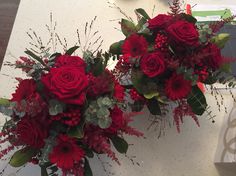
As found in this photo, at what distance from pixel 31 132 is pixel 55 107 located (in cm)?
9

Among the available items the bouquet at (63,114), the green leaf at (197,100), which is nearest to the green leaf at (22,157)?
the bouquet at (63,114)

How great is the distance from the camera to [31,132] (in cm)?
77

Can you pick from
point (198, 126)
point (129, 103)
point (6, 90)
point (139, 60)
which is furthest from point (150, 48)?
point (6, 90)

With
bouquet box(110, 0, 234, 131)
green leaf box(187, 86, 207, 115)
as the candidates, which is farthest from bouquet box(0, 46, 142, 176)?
green leaf box(187, 86, 207, 115)

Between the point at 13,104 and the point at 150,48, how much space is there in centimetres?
39

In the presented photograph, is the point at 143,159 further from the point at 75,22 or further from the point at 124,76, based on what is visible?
the point at 75,22

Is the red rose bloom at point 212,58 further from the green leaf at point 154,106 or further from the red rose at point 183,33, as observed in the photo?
the green leaf at point 154,106

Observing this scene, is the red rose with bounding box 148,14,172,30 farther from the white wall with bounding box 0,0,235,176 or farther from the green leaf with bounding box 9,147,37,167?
the green leaf with bounding box 9,147,37,167

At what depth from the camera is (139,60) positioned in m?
0.90

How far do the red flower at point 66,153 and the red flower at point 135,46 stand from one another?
292mm

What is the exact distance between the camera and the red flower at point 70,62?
0.82m

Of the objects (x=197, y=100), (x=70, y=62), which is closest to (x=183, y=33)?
(x=197, y=100)

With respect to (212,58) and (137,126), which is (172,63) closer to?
(212,58)

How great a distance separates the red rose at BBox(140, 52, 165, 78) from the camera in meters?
0.87
